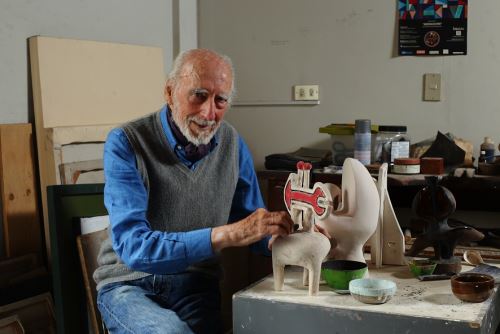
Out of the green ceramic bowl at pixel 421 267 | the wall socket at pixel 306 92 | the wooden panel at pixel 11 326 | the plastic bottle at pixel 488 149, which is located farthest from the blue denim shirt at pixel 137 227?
the wall socket at pixel 306 92

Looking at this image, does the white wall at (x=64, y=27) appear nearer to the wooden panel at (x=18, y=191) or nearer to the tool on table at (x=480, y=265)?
the wooden panel at (x=18, y=191)

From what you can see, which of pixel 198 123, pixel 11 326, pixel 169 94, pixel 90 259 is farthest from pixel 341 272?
pixel 11 326

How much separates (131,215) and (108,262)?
0.30 metres

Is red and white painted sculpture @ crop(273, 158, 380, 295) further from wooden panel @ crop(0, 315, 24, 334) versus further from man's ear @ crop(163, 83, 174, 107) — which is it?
wooden panel @ crop(0, 315, 24, 334)

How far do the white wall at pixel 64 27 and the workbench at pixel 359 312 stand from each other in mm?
1557

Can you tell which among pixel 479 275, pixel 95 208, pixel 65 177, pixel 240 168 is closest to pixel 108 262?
pixel 95 208

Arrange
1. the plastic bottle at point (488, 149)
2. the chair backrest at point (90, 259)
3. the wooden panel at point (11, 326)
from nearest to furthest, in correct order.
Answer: the chair backrest at point (90, 259), the wooden panel at point (11, 326), the plastic bottle at point (488, 149)

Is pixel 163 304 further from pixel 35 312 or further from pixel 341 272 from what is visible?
pixel 35 312

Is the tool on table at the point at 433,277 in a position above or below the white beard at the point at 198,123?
below

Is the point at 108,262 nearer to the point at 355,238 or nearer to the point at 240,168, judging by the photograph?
the point at 240,168

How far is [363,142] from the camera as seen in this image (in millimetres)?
2848

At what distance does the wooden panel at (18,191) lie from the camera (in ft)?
8.33

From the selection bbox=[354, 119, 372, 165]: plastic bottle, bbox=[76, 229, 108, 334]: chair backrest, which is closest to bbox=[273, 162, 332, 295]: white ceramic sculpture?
bbox=[76, 229, 108, 334]: chair backrest

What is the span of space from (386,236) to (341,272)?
0.99 ft
